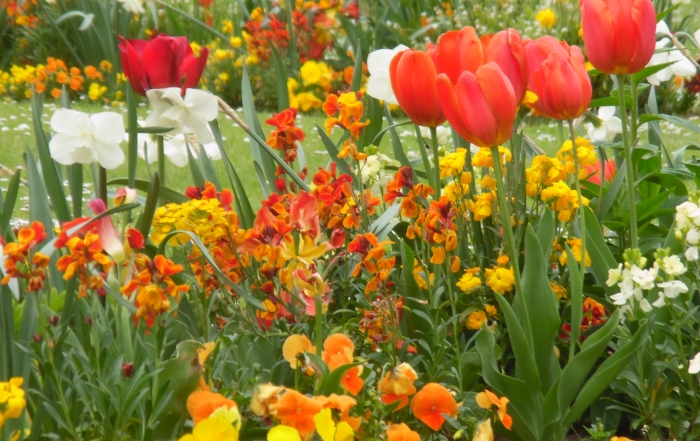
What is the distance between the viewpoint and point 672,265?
1355mm

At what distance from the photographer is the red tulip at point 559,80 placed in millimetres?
1299

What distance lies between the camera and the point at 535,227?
174cm

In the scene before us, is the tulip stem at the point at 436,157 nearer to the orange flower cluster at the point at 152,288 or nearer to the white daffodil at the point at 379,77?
the white daffodil at the point at 379,77

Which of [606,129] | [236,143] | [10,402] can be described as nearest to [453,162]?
[606,129]

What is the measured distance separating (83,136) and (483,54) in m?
0.68

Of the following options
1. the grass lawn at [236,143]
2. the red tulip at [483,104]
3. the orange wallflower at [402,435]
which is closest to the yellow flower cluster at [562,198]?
the red tulip at [483,104]

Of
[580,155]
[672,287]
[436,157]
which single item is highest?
[436,157]

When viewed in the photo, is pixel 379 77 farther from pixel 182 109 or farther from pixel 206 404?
pixel 206 404

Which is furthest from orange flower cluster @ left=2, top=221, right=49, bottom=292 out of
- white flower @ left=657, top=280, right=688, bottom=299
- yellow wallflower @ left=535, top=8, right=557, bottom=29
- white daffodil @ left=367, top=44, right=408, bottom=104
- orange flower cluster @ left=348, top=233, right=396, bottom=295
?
yellow wallflower @ left=535, top=8, right=557, bottom=29

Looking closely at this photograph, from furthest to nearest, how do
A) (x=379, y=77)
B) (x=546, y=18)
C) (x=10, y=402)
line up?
(x=546, y=18) → (x=379, y=77) → (x=10, y=402)

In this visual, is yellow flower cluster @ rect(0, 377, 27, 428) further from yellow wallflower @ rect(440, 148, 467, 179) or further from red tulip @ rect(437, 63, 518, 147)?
yellow wallflower @ rect(440, 148, 467, 179)

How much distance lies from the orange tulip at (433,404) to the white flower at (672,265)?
42 centimetres

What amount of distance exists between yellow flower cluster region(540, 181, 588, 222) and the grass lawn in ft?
6.52

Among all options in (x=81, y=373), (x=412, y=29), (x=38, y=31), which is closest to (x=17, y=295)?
(x=81, y=373)
